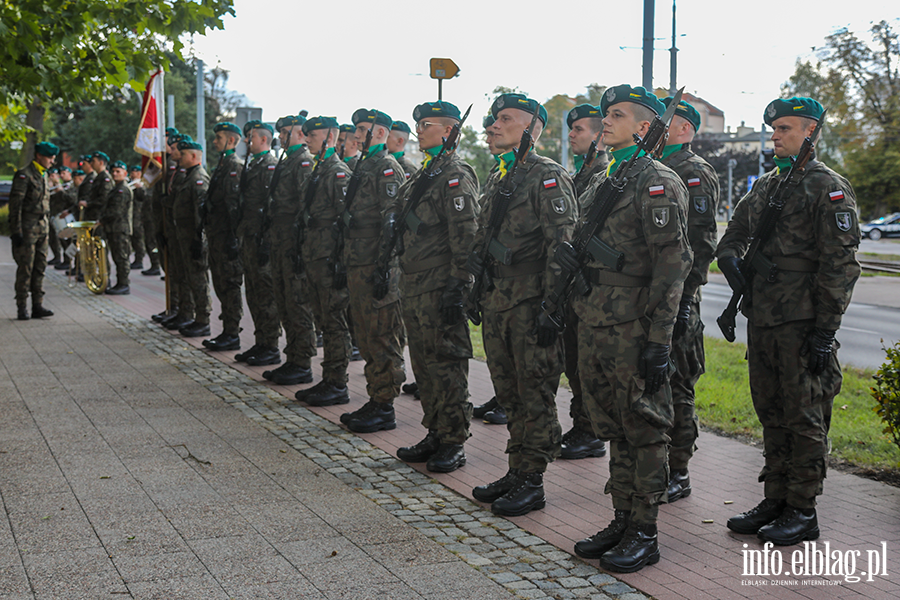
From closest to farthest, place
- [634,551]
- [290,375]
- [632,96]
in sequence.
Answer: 1. [634,551]
2. [632,96]
3. [290,375]

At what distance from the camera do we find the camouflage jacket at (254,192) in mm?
9102

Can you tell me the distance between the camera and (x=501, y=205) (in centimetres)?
507

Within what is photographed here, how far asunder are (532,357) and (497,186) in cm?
101

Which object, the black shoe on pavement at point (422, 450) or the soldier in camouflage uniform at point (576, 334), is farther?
the soldier in camouflage uniform at point (576, 334)

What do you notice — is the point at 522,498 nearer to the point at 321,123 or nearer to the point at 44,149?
the point at 321,123

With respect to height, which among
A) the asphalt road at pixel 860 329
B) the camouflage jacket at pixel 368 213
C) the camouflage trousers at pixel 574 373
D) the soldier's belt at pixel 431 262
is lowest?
the asphalt road at pixel 860 329

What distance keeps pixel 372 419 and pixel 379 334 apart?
0.66m

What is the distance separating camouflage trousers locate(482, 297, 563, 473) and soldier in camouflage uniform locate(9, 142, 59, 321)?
9.17 meters

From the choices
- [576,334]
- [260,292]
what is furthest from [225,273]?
[576,334]

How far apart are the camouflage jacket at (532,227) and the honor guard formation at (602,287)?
0.04 feet

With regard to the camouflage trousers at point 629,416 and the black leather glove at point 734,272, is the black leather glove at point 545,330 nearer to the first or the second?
the camouflage trousers at point 629,416

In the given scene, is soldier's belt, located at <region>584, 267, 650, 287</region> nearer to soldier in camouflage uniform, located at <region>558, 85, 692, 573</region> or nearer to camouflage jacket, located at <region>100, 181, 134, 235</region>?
soldier in camouflage uniform, located at <region>558, 85, 692, 573</region>

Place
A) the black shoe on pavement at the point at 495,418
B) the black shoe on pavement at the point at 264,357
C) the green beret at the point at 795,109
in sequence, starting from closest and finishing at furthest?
1. the green beret at the point at 795,109
2. the black shoe on pavement at the point at 495,418
3. the black shoe on pavement at the point at 264,357

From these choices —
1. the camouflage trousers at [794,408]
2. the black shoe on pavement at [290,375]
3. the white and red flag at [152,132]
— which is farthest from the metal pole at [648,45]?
the white and red flag at [152,132]
